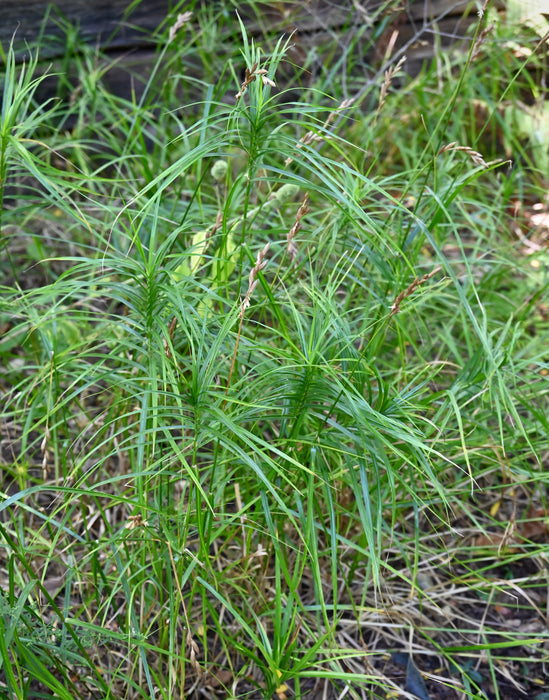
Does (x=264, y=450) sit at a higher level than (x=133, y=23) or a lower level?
lower

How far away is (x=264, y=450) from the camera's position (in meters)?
1.47

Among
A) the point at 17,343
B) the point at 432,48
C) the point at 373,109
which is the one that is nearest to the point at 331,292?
the point at 17,343

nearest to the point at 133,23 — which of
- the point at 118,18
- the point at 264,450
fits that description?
the point at 118,18

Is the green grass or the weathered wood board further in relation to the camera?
the weathered wood board

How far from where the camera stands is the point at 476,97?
115 inches

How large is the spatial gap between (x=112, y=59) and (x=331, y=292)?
6.41ft

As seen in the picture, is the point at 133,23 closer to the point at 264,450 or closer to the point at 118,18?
the point at 118,18

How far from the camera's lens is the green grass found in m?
1.24

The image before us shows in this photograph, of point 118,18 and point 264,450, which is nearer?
point 264,450

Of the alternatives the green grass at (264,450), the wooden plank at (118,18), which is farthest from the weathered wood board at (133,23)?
the green grass at (264,450)

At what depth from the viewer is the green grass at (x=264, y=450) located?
48.9 inches

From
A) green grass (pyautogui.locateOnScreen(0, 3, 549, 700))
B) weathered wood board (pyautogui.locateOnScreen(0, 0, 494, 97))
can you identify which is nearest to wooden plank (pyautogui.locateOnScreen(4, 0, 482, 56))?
weathered wood board (pyautogui.locateOnScreen(0, 0, 494, 97))

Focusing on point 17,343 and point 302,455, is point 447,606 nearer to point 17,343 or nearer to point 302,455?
point 302,455

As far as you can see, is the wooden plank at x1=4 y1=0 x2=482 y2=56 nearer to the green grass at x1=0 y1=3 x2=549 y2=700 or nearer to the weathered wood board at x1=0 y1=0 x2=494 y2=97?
the weathered wood board at x1=0 y1=0 x2=494 y2=97
